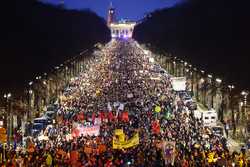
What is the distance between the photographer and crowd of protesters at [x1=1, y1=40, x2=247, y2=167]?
87.1ft

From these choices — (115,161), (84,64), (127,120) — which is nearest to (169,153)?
(115,161)


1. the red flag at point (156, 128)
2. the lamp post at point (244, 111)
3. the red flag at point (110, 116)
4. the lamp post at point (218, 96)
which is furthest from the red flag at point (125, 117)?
the lamp post at point (218, 96)

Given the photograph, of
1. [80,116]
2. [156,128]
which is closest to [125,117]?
[80,116]

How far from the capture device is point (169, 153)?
25.8 meters

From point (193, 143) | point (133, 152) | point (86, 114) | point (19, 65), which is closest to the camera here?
point (133, 152)

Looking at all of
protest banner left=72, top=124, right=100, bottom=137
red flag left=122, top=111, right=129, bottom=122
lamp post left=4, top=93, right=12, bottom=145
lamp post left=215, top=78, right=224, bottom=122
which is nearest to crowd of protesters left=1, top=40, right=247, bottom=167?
red flag left=122, top=111, right=129, bottom=122

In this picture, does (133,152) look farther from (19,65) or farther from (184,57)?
(184,57)

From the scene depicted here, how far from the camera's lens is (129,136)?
99.0ft

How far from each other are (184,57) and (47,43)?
13.7 metres

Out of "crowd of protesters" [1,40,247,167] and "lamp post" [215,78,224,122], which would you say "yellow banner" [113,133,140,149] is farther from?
"lamp post" [215,78,224,122]

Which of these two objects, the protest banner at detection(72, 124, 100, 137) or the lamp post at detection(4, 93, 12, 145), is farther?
the lamp post at detection(4, 93, 12, 145)

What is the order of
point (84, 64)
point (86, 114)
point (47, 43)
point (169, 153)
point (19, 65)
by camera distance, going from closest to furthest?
point (169, 153) → point (86, 114) → point (19, 65) → point (47, 43) → point (84, 64)

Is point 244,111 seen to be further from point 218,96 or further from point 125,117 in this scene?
point 218,96

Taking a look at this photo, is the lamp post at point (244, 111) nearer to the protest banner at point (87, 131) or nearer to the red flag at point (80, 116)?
the red flag at point (80, 116)
